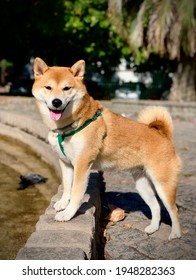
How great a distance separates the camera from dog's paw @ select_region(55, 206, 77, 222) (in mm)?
3688

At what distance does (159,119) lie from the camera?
441 centimetres

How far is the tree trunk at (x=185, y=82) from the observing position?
16188mm

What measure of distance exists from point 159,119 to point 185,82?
1266 centimetres

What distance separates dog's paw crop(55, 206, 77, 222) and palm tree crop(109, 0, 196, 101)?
1177 cm

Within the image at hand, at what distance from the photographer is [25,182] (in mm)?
6547

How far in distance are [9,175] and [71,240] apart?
4235 mm

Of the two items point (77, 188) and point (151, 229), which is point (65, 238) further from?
point (151, 229)

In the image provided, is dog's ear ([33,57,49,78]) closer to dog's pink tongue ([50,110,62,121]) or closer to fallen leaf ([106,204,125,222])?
dog's pink tongue ([50,110,62,121])

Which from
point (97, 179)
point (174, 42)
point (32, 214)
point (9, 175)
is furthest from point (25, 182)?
point (174, 42)

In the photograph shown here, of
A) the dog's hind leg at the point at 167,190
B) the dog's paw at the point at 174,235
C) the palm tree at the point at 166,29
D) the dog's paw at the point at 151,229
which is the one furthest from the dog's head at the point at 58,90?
the palm tree at the point at 166,29

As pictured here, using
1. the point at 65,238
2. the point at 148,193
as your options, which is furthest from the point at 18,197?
the point at 65,238

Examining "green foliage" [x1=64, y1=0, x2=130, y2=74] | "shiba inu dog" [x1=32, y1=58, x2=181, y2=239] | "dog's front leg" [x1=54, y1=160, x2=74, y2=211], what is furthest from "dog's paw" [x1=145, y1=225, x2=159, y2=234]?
"green foliage" [x1=64, y1=0, x2=130, y2=74]

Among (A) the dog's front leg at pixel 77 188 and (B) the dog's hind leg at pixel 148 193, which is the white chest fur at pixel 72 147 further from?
(B) the dog's hind leg at pixel 148 193

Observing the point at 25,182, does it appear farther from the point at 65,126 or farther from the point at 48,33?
the point at 48,33
